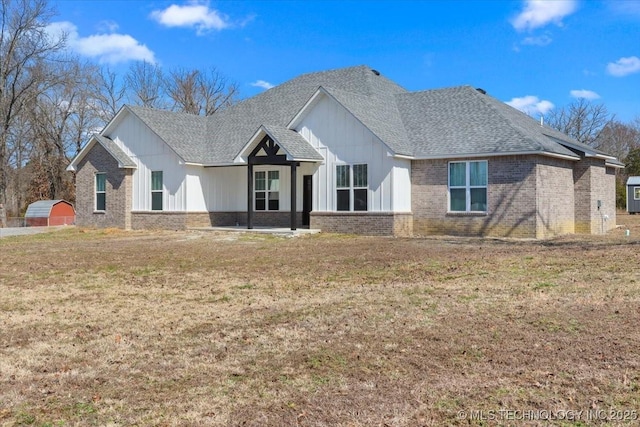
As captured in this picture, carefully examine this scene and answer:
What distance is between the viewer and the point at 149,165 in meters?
27.5

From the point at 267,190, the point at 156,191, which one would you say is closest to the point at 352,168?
the point at 267,190

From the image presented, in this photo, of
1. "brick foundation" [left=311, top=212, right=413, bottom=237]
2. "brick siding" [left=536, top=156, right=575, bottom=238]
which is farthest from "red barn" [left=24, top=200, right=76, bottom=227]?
"brick siding" [left=536, top=156, right=575, bottom=238]

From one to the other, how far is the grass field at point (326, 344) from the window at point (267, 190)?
13085 millimetres

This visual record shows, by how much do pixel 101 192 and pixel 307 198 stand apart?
10821mm

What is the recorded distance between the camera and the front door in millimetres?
25234

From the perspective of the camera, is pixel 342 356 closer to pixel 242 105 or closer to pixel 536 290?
pixel 536 290

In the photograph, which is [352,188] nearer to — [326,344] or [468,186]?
[468,186]

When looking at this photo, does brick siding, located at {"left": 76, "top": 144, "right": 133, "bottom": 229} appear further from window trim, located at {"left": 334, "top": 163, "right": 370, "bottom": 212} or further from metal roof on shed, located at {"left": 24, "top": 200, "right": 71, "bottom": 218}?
window trim, located at {"left": 334, "top": 163, "right": 370, "bottom": 212}

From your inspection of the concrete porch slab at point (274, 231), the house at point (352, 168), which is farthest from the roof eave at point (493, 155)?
the concrete porch slab at point (274, 231)

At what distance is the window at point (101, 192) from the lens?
94.5 feet

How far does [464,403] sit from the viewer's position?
4746mm

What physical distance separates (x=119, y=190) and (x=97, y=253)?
12.1 metres

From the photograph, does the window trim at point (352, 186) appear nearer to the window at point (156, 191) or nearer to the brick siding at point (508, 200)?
the brick siding at point (508, 200)

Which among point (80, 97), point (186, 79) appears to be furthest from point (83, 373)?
point (186, 79)
